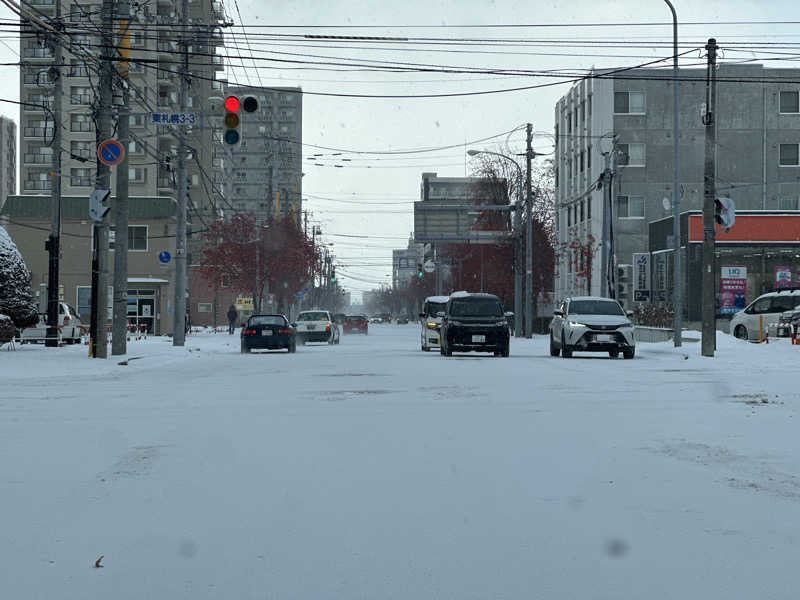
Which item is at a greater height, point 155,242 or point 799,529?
point 155,242

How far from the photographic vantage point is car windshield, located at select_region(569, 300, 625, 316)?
31.4 m

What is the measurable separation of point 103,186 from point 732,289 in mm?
36195

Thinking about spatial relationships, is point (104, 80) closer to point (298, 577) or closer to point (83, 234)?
point (298, 577)

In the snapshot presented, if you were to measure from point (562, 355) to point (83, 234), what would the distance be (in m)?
42.5

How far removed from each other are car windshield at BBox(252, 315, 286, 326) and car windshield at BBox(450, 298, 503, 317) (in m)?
6.99

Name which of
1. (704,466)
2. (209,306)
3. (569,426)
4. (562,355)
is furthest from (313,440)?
(209,306)

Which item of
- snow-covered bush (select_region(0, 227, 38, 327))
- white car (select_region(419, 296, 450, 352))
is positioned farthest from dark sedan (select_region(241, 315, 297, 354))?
snow-covered bush (select_region(0, 227, 38, 327))

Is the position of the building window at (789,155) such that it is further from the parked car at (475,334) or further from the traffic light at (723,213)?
the parked car at (475,334)

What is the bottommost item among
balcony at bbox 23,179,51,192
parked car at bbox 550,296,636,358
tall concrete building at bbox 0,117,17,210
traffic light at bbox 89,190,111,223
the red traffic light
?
parked car at bbox 550,296,636,358

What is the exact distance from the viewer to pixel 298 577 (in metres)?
5.57

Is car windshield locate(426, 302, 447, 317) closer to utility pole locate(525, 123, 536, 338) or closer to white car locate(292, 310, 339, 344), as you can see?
white car locate(292, 310, 339, 344)

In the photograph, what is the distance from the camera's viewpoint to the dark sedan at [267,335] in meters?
36.2

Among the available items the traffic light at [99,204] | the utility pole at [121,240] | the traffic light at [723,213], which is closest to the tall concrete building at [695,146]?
the traffic light at [723,213]

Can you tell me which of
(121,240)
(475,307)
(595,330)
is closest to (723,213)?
(595,330)
